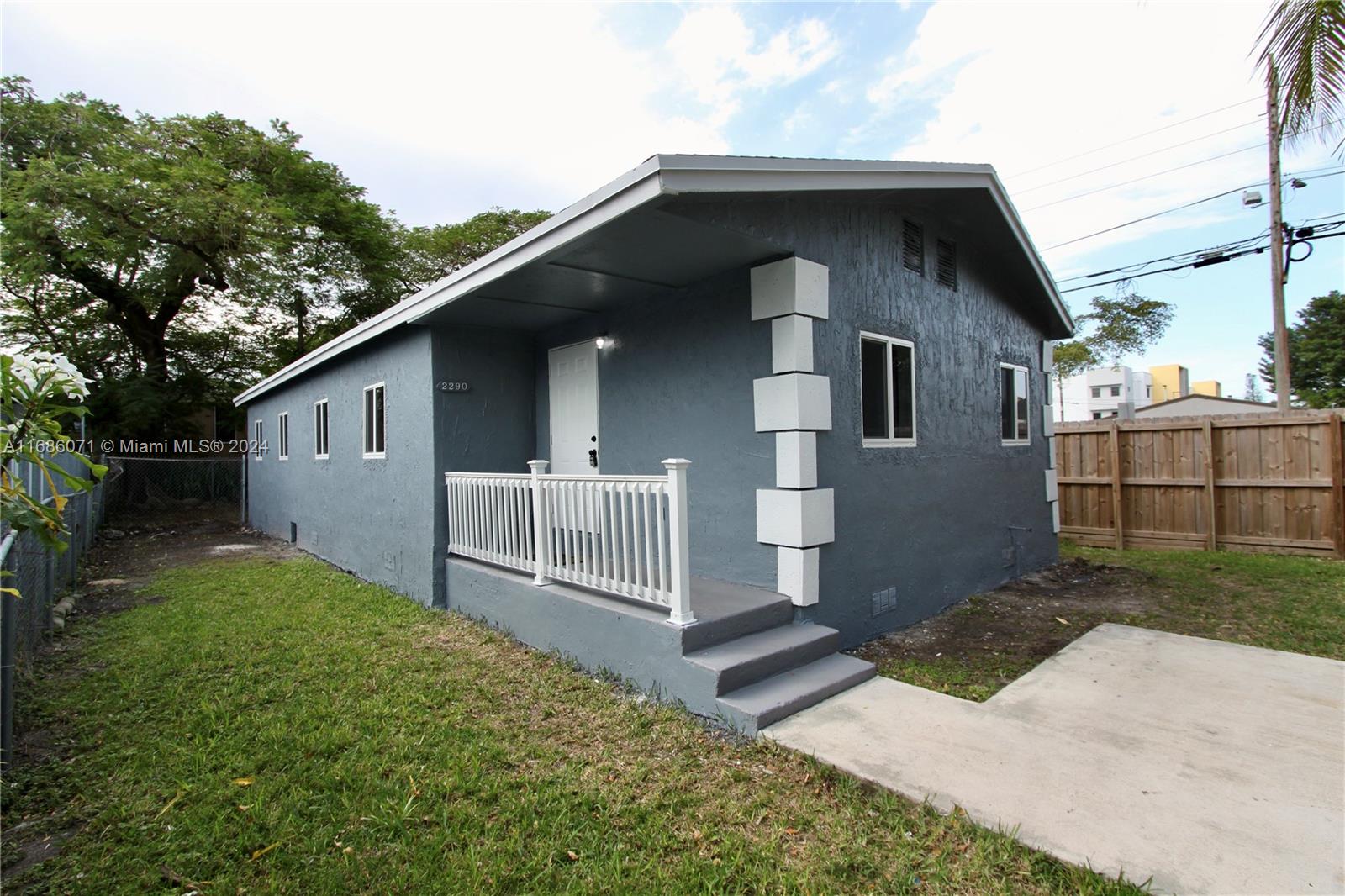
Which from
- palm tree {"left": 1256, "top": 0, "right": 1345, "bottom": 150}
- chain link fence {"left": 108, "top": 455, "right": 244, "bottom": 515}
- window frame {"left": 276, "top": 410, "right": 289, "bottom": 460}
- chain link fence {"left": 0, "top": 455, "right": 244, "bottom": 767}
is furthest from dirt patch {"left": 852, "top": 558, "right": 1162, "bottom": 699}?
chain link fence {"left": 108, "top": 455, "right": 244, "bottom": 515}

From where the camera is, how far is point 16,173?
527 inches

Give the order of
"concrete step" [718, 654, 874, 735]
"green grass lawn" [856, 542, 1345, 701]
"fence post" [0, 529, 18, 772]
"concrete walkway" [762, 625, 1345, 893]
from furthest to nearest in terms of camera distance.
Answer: "green grass lawn" [856, 542, 1345, 701] → "concrete step" [718, 654, 874, 735] → "fence post" [0, 529, 18, 772] → "concrete walkway" [762, 625, 1345, 893]

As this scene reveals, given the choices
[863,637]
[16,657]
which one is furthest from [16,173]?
[863,637]

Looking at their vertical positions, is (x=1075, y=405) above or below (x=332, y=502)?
above

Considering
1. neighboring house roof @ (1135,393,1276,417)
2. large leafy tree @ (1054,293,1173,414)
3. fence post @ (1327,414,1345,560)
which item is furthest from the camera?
neighboring house roof @ (1135,393,1276,417)

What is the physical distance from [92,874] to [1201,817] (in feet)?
13.5

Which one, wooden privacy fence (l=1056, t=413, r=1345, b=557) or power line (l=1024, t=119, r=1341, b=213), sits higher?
power line (l=1024, t=119, r=1341, b=213)

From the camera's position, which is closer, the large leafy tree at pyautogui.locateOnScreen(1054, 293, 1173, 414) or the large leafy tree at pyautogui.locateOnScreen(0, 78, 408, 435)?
the large leafy tree at pyautogui.locateOnScreen(0, 78, 408, 435)

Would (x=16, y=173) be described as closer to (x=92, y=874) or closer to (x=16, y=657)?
(x=16, y=657)

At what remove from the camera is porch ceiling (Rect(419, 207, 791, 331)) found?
386cm

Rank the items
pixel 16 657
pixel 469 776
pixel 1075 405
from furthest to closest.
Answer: pixel 1075 405 < pixel 16 657 < pixel 469 776

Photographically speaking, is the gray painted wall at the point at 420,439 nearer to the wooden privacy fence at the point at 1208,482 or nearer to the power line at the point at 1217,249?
the power line at the point at 1217,249

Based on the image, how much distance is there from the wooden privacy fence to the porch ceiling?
7.45 m

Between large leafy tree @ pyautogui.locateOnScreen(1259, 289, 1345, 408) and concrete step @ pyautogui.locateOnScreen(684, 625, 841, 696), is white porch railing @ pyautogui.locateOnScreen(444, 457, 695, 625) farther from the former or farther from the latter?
large leafy tree @ pyautogui.locateOnScreen(1259, 289, 1345, 408)
